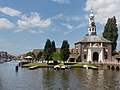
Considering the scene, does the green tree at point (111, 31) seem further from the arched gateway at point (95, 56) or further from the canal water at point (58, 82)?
the canal water at point (58, 82)

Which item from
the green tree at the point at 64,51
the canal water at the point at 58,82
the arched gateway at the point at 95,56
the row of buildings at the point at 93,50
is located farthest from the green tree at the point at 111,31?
the canal water at the point at 58,82

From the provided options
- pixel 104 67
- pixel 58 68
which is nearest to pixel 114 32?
pixel 104 67

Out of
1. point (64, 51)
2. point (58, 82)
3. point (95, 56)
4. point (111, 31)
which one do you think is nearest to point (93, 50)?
point (95, 56)

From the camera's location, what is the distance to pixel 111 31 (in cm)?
15575

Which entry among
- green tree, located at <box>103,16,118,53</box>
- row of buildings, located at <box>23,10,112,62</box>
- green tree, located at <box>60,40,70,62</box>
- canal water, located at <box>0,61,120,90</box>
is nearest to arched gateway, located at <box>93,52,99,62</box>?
row of buildings, located at <box>23,10,112,62</box>

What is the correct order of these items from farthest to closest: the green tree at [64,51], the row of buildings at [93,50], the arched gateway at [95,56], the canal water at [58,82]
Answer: the arched gateway at [95,56], the row of buildings at [93,50], the green tree at [64,51], the canal water at [58,82]

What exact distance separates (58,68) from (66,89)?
6357cm

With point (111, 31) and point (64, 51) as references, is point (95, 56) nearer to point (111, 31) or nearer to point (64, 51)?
point (111, 31)

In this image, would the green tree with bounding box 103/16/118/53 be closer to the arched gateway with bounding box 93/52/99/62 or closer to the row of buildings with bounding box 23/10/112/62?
the row of buildings with bounding box 23/10/112/62

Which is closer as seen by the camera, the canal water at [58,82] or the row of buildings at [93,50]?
the canal water at [58,82]

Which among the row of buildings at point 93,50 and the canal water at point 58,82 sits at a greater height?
the row of buildings at point 93,50

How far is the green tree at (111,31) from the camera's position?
155 meters

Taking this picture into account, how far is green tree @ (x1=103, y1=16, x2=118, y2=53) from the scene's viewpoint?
510 ft

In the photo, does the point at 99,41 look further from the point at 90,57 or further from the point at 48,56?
the point at 48,56
